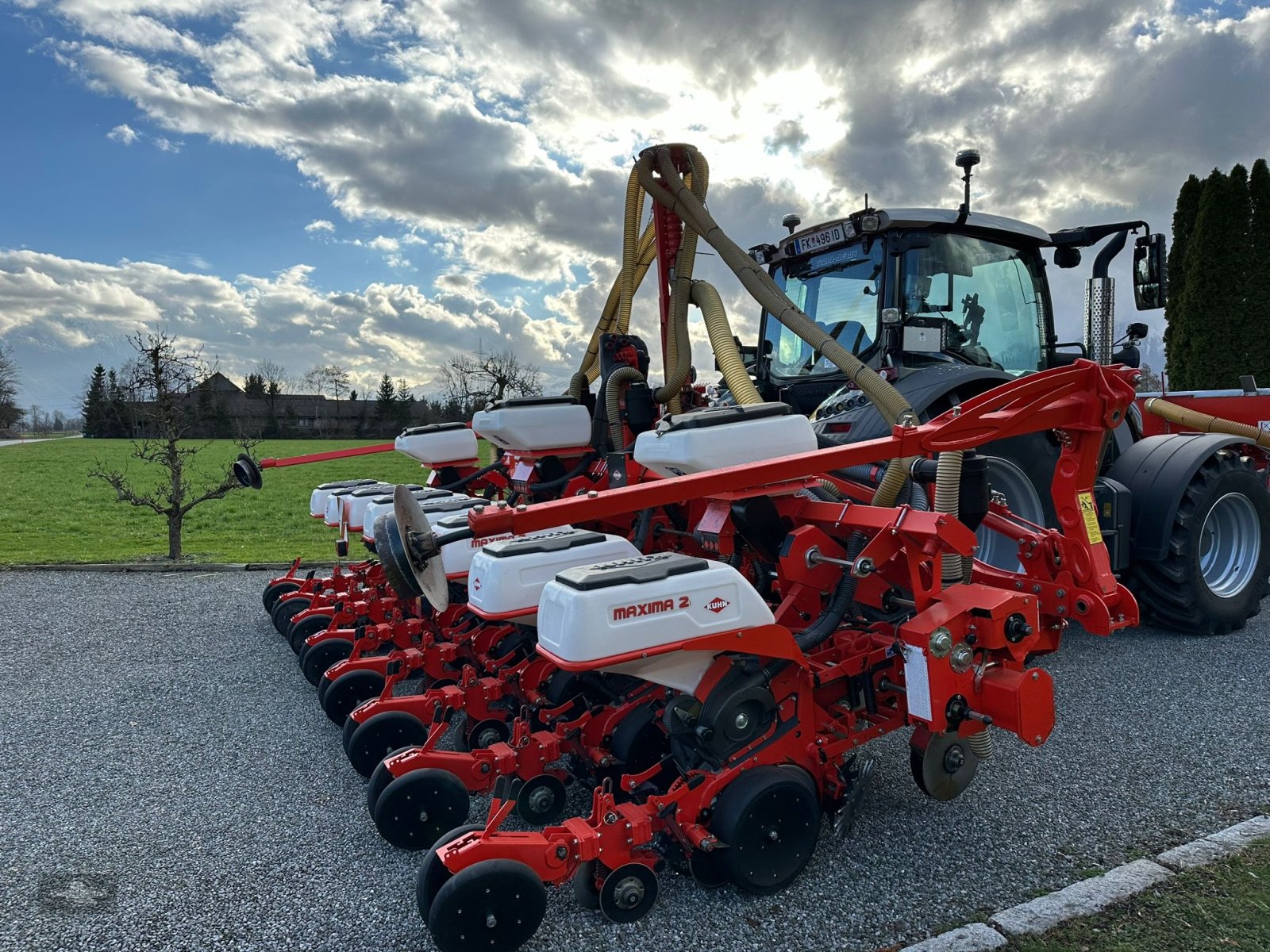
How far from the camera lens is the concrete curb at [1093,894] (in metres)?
2.42

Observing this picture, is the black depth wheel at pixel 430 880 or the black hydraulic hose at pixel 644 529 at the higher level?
the black hydraulic hose at pixel 644 529

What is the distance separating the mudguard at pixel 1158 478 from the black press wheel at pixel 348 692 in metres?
4.76

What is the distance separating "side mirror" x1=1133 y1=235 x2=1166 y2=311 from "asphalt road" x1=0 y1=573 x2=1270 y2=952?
7.09ft

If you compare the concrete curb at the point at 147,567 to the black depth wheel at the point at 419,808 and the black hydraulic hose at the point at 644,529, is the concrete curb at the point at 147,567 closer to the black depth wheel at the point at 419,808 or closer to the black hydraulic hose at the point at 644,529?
the black hydraulic hose at the point at 644,529

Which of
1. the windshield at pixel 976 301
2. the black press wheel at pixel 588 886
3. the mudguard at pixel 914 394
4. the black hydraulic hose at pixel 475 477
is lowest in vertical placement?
the black press wheel at pixel 588 886

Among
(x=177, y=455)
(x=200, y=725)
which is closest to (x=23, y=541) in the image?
(x=177, y=455)

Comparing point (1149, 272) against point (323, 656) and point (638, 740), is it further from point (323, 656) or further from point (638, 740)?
point (323, 656)

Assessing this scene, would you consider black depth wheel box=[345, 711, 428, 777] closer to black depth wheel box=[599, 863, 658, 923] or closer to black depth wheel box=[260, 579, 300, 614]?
black depth wheel box=[599, 863, 658, 923]

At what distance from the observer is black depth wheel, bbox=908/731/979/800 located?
2979mm

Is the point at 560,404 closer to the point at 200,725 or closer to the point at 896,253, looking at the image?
the point at 896,253

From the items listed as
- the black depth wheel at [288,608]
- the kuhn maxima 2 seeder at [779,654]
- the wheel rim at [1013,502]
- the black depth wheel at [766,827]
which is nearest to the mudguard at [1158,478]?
the wheel rim at [1013,502]

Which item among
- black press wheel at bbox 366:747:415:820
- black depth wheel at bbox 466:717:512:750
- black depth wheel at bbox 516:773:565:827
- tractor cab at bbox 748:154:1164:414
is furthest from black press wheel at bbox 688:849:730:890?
tractor cab at bbox 748:154:1164:414

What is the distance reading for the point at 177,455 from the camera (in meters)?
9.40

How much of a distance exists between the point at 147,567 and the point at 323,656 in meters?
5.28
